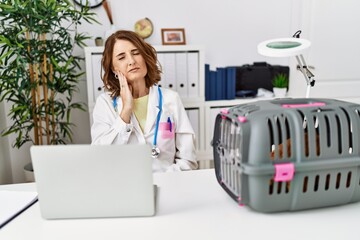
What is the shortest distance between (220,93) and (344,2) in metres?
1.37

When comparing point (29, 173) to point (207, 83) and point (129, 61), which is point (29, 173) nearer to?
point (129, 61)

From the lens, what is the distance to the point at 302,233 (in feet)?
2.52

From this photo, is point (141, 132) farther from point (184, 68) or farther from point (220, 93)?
point (220, 93)

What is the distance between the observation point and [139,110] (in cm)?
167

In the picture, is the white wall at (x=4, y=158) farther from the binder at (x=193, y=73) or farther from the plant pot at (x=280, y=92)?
the plant pot at (x=280, y=92)

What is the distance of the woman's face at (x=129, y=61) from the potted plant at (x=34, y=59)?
1.84 feet

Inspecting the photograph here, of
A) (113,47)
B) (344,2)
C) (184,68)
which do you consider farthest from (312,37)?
(113,47)

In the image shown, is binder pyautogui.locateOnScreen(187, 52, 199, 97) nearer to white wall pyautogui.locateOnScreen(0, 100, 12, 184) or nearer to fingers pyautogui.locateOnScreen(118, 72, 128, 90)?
fingers pyautogui.locateOnScreen(118, 72, 128, 90)

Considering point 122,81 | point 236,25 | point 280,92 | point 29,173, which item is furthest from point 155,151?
point 236,25

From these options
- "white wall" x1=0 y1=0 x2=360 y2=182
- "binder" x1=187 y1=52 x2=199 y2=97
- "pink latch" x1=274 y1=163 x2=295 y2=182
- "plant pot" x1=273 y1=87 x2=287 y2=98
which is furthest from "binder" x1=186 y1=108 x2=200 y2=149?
"pink latch" x1=274 y1=163 x2=295 y2=182

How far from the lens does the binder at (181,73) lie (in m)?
2.28

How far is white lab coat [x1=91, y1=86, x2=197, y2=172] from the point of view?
1.55 m

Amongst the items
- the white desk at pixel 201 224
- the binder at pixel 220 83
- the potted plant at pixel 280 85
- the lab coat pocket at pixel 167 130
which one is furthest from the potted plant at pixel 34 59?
the potted plant at pixel 280 85

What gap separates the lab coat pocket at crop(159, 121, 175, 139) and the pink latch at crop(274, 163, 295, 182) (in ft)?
2.90
